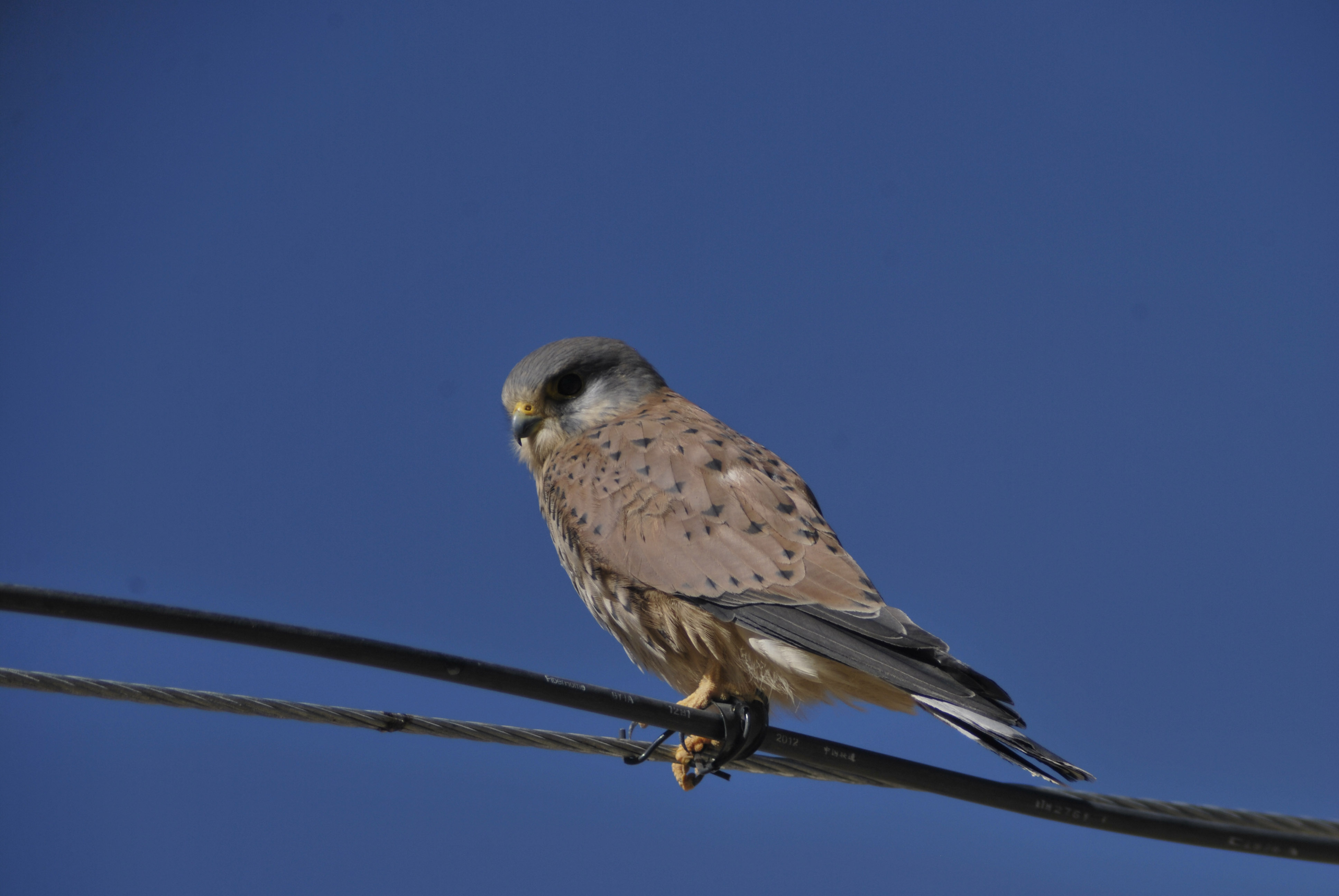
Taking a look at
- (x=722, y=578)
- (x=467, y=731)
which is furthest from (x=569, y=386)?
(x=467, y=731)

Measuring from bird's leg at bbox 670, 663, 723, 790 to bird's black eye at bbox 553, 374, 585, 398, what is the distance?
1484mm

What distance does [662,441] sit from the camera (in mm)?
3711

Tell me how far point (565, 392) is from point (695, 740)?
5.95ft

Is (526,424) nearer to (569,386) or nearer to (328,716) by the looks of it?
(569,386)

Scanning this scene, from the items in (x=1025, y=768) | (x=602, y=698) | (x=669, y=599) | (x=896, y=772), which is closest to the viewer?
(x=602, y=698)

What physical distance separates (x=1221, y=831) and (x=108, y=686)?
7.96ft

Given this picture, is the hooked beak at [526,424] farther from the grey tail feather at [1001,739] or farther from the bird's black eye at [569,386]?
the grey tail feather at [1001,739]

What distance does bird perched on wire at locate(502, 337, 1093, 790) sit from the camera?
2.57m

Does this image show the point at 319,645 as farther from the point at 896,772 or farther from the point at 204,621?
the point at 896,772

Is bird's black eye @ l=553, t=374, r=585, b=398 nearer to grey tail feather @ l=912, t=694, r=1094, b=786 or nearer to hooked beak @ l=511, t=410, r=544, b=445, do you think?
hooked beak @ l=511, t=410, r=544, b=445

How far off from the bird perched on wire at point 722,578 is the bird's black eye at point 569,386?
0.28 feet

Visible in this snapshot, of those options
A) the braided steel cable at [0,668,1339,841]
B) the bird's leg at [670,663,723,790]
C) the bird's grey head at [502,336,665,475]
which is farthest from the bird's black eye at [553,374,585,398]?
the braided steel cable at [0,668,1339,841]

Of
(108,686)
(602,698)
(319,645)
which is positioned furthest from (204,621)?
(602,698)

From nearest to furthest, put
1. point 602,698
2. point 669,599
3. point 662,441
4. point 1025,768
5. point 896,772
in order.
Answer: point 602,698 → point 896,772 → point 1025,768 → point 669,599 → point 662,441
